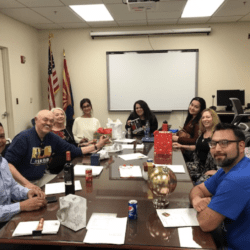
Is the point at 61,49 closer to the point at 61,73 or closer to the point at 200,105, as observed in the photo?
the point at 61,73

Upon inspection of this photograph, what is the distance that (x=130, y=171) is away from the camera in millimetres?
2008

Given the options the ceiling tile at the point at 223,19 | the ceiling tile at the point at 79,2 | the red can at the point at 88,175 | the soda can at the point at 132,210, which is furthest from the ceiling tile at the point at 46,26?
the soda can at the point at 132,210

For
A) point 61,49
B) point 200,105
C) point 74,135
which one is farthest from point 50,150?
point 61,49

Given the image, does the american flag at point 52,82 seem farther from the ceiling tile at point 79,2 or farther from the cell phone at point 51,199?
the cell phone at point 51,199

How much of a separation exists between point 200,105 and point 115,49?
281 cm

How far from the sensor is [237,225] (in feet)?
4.10

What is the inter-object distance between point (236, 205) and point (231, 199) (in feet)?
0.12

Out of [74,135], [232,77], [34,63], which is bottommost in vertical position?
[74,135]

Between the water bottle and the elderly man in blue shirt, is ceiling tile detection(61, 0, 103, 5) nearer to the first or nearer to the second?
the elderly man in blue shirt

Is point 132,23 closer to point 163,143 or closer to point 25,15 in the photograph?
point 25,15

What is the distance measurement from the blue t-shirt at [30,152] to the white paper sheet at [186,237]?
5.13 ft

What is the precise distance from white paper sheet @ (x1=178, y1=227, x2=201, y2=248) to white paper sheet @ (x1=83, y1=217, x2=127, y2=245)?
0.27 m

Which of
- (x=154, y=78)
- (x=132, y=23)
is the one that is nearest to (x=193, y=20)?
(x=132, y=23)

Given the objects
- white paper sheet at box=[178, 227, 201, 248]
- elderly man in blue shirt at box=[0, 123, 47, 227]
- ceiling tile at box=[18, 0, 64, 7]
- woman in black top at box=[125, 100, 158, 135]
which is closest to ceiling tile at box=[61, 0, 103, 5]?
ceiling tile at box=[18, 0, 64, 7]
